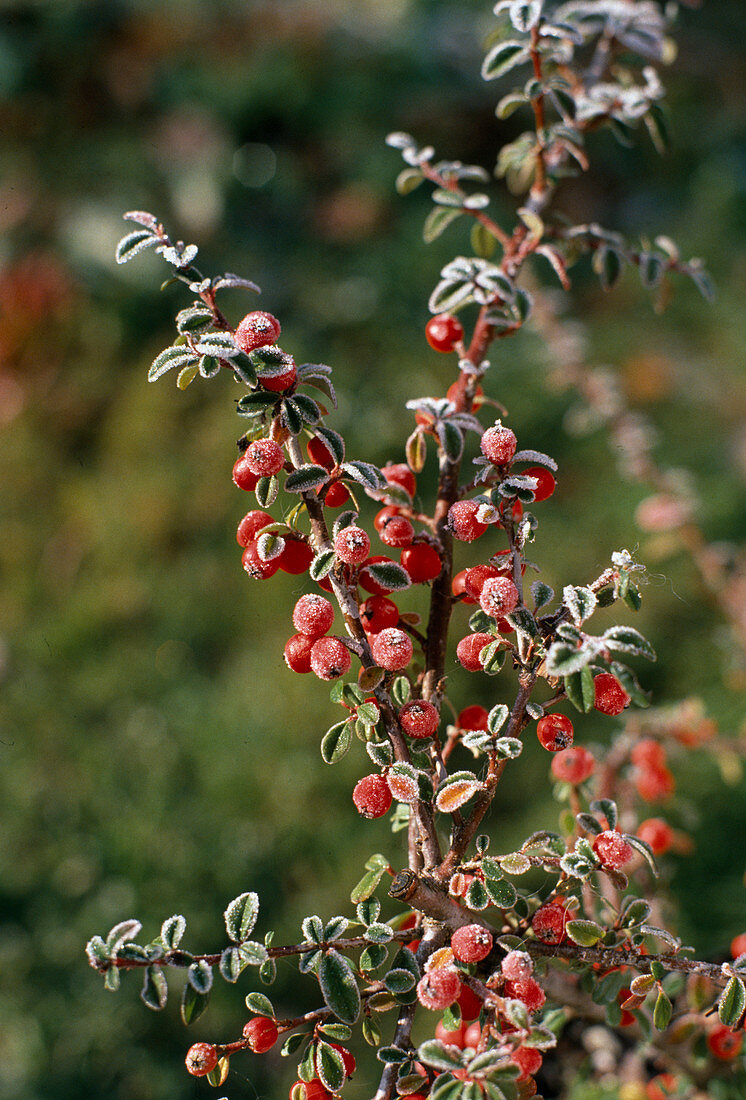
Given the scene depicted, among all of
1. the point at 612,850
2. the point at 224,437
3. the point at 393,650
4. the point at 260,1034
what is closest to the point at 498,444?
the point at 393,650

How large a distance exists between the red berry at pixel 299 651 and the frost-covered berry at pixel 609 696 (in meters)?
0.19

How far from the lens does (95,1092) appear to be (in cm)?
141

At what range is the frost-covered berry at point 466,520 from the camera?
0.61 metres

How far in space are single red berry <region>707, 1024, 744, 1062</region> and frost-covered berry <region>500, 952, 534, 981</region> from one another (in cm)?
37

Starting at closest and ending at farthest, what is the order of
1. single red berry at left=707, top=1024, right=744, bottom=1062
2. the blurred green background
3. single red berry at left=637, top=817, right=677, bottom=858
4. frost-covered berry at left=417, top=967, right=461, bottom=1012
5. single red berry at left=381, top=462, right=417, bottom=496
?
frost-covered berry at left=417, top=967, right=461, bottom=1012
single red berry at left=381, top=462, right=417, bottom=496
single red berry at left=707, top=1024, right=744, bottom=1062
single red berry at left=637, top=817, right=677, bottom=858
the blurred green background

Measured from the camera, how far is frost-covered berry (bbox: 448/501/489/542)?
1.99ft

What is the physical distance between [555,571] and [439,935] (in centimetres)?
148

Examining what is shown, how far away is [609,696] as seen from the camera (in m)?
0.58

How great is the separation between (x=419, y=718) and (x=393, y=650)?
61mm

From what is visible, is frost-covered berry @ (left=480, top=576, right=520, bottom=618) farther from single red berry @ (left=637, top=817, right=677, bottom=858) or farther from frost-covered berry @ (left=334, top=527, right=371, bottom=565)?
single red berry @ (left=637, top=817, right=677, bottom=858)

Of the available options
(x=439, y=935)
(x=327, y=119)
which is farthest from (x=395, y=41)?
(x=439, y=935)

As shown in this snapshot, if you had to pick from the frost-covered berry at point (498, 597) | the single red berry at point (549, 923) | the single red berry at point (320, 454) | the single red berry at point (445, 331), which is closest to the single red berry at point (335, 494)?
the single red berry at point (320, 454)

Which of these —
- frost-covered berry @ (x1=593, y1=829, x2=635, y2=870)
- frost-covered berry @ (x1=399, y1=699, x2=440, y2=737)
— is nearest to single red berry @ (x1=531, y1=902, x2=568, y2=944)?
frost-covered berry @ (x1=593, y1=829, x2=635, y2=870)

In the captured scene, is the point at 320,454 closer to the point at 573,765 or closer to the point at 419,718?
the point at 419,718
